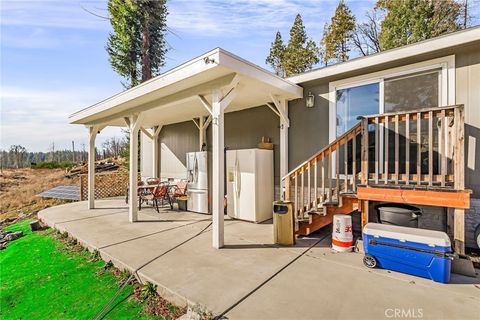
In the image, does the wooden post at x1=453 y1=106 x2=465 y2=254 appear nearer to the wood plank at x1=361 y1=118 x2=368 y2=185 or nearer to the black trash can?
the black trash can

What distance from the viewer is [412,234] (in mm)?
2695

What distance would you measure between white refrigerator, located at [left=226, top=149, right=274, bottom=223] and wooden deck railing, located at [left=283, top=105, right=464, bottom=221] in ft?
3.93

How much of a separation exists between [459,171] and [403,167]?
123 cm

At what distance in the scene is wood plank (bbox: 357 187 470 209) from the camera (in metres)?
2.87

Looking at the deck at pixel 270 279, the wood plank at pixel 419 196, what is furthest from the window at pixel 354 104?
the deck at pixel 270 279

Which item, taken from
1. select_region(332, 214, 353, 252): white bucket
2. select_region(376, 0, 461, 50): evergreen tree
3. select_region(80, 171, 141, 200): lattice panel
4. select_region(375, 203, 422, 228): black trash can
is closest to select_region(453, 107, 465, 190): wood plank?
select_region(375, 203, 422, 228): black trash can

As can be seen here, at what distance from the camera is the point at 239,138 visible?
659cm

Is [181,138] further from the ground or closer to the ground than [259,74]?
closer to the ground

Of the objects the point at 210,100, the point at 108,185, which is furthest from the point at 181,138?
the point at 108,185

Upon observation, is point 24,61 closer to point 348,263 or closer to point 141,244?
point 141,244

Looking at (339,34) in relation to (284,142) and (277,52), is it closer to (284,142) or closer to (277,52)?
(277,52)

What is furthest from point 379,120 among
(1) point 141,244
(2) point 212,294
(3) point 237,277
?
(1) point 141,244

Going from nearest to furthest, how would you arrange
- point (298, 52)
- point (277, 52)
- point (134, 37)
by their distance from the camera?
point (134, 37)
point (298, 52)
point (277, 52)

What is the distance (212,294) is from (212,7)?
6.70 metres
